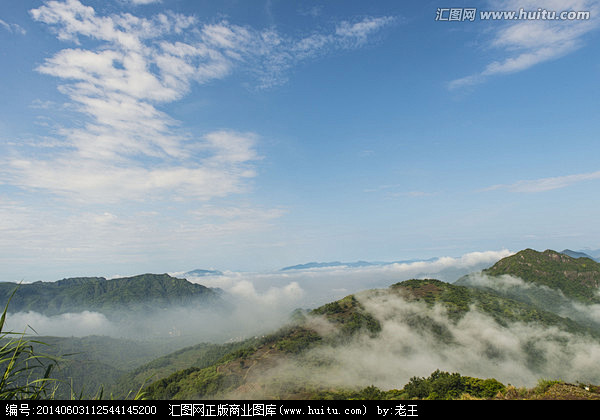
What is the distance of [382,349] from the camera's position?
161000 millimetres

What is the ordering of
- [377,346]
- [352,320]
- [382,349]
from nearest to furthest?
[382,349] < [377,346] < [352,320]

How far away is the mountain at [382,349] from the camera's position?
122 metres

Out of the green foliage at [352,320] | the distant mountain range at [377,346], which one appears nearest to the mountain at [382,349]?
the distant mountain range at [377,346]

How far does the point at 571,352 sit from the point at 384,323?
90969 mm

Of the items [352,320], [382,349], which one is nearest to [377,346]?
[382,349]

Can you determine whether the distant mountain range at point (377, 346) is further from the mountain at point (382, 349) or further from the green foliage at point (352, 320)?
the green foliage at point (352, 320)

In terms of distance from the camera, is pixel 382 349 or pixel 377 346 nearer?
pixel 382 349

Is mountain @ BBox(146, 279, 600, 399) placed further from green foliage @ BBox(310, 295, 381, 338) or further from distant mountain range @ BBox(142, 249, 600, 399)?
green foliage @ BBox(310, 295, 381, 338)

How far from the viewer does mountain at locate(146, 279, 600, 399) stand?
122312 millimetres

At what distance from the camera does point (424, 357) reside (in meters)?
158

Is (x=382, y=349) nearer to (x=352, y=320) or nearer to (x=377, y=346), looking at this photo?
(x=377, y=346)
